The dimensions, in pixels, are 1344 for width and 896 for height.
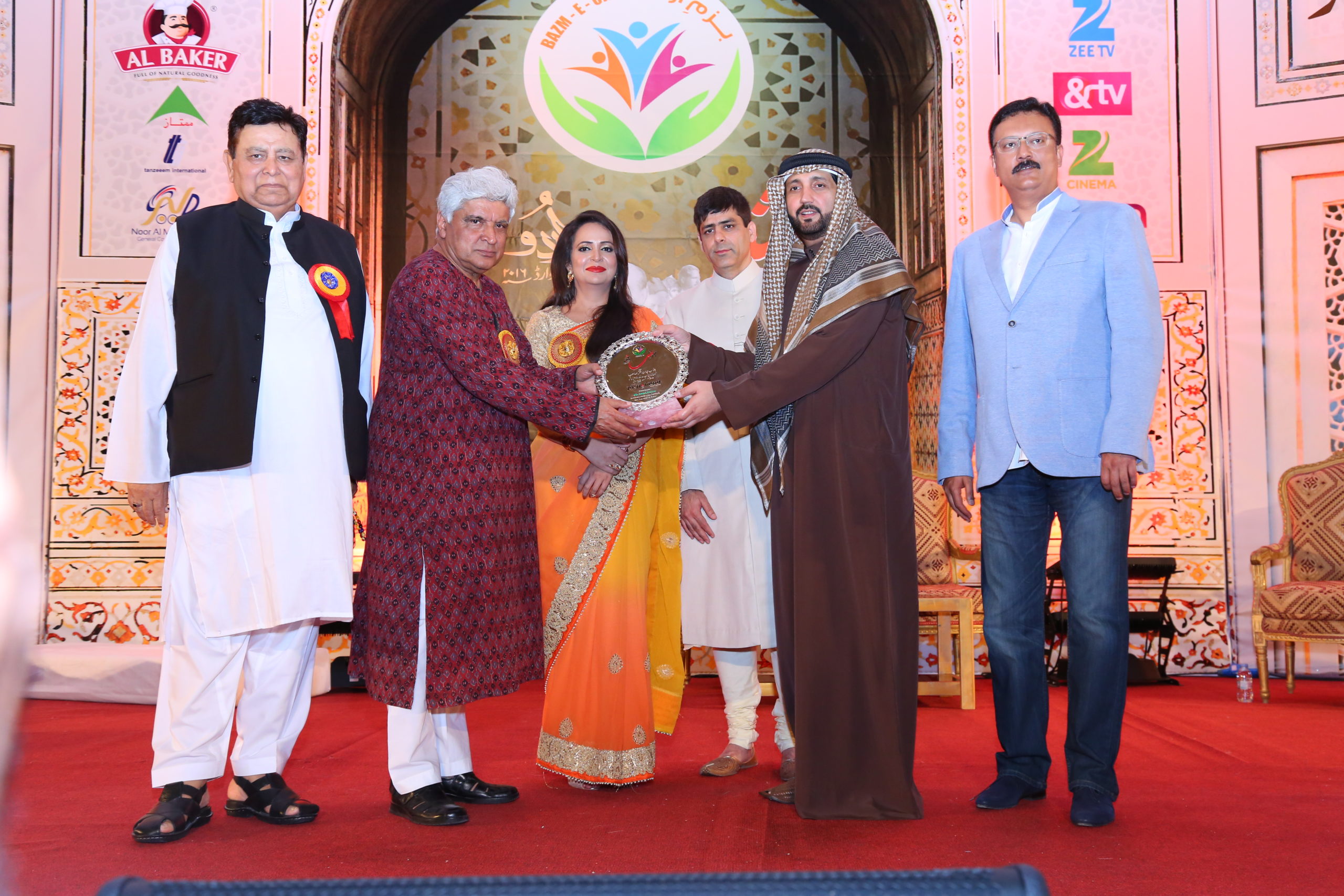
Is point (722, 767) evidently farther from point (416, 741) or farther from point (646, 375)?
point (646, 375)

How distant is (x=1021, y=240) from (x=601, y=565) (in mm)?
1357

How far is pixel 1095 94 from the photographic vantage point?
4906mm

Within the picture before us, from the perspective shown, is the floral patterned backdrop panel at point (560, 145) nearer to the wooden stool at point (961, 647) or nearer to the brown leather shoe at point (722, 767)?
the wooden stool at point (961, 647)

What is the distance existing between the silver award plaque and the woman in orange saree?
18cm

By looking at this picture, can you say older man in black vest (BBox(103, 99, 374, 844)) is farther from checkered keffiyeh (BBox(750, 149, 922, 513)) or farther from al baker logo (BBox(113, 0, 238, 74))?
al baker logo (BBox(113, 0, 238, 74))

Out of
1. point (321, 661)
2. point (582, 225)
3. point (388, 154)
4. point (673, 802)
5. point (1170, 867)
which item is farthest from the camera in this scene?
point (388, 154)

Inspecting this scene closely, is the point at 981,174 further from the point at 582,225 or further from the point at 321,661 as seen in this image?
the point at 321,661

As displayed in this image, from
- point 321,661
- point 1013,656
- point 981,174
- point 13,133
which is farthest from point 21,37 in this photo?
point 1013,656

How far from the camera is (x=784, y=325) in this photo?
8.34ft

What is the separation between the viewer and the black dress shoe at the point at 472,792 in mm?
2457

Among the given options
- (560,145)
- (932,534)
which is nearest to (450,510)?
(932,534)

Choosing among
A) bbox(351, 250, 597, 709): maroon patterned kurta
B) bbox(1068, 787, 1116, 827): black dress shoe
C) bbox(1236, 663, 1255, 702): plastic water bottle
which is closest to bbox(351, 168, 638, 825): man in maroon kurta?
bbox(351, 250, 597, 709): maroon patterned kurta

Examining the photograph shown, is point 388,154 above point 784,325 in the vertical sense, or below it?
above

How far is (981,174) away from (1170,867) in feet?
12.4
